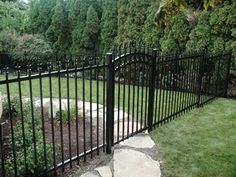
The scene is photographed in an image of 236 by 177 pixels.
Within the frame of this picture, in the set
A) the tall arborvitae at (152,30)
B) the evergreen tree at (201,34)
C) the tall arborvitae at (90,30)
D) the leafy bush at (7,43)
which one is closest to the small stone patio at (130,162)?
the evergreen tree at (201,34)

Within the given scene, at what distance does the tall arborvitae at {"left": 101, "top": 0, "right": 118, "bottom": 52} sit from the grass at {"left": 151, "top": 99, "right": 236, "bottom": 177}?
4.80m

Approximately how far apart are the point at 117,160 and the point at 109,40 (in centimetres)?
680

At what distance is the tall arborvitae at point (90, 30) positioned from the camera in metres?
10.4

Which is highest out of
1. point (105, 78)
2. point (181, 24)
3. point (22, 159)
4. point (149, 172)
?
point (181, 24)

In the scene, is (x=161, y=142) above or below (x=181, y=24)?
below

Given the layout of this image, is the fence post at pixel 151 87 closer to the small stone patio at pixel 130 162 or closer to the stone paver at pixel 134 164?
the small stone patio at pixel 130 162

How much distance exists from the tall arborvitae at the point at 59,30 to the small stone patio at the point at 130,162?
7585mm

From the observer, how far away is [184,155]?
4137mm

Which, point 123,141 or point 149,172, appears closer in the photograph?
point 149,172

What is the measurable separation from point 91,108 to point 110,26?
261 inches

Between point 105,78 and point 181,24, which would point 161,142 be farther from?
point 181,24

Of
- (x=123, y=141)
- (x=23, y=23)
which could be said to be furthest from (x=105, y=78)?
(x=23, y=23)

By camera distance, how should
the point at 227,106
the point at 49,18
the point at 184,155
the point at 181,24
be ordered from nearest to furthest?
the point at 184,155 < the point at 227,106 < the point at 181,24 < the point at 49,18

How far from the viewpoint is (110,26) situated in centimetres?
1003
